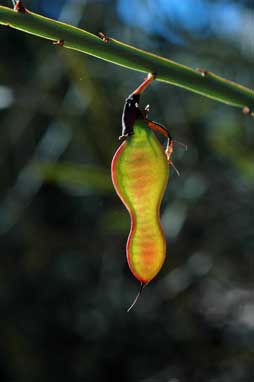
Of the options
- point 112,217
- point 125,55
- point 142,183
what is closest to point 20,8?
point 125,55

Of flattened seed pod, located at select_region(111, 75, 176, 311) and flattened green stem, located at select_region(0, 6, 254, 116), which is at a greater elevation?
flattened green stem, located at select_region(0, 6, 254, 116)

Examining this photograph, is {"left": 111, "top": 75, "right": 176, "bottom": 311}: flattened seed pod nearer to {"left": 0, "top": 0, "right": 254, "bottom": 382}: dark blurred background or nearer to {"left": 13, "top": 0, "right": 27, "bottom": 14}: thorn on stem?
{"left": 13, "top": 0, "right": 27, "bottom": 14}: thorn on stem

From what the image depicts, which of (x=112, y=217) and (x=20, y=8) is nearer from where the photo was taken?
(x=20, y=8)

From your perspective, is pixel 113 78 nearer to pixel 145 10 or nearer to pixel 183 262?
pixel 145 10

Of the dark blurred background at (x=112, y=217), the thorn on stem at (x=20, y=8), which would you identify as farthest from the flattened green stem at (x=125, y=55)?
the dark blurred background at (x=112, y=217)

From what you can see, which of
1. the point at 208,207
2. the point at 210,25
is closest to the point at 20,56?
the point at 210,25

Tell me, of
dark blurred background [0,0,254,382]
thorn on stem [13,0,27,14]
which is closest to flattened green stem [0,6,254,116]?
thorn on stem [13,0,27,14]

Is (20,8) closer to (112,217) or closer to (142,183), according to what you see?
(142,183)
